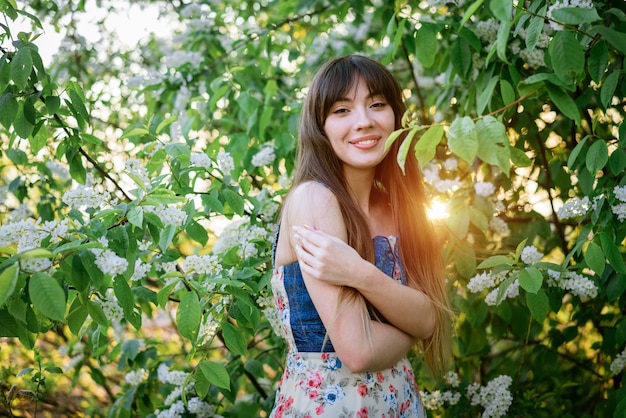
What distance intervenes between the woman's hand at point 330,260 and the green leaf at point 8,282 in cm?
69

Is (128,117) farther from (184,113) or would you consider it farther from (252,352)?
(252,352)

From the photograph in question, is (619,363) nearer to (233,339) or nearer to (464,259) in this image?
(464,259)

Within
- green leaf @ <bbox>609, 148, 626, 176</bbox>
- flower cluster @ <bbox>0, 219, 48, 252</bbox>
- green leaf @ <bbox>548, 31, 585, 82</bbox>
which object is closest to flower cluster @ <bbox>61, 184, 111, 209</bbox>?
flower cluster @ <bbox>0, 219, 48, 252</bbox>

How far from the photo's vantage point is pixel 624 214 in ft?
6.26

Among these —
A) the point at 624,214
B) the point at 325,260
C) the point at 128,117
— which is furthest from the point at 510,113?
the point at 128,117

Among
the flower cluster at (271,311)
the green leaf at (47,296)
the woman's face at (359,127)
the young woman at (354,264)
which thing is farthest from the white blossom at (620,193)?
the green leaf at (47,296)

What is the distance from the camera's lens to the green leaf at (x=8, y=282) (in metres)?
1.21

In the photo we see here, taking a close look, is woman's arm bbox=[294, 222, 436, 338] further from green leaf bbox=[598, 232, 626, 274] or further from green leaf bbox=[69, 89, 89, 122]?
green leaf bbox=[69, 89, 89, 122]

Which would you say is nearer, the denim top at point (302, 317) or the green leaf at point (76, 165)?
the denim top at point (302, 317)

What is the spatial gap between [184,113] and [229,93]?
415mm

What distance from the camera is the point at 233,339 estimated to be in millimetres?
1858

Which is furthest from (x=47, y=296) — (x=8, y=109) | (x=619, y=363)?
(x=619, y=363)

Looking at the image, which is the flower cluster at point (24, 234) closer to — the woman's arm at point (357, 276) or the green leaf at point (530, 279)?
the woman's arm at point (357, 276)

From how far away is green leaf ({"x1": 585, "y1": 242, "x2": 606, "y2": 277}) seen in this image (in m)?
1.84
